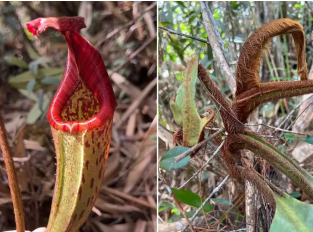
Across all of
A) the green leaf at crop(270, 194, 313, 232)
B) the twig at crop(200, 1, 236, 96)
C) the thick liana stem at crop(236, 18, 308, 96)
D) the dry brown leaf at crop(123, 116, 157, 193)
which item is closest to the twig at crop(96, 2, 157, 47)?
the dry brown leaf at crop(123, 116, 157, 193)

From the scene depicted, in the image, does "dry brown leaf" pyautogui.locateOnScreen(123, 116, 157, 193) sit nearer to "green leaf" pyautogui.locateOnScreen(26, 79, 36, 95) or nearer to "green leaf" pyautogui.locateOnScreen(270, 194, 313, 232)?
"green leaf" pyautogui.locateOnScreen(26, 79, 36, 95)

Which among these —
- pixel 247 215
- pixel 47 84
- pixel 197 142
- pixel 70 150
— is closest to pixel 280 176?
pixel 247 215

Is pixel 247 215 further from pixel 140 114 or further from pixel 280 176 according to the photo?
pixel 140 114

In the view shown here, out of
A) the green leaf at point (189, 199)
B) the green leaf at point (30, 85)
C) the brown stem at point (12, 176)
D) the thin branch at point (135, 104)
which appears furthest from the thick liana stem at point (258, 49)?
the green leaf at point (30, 85)

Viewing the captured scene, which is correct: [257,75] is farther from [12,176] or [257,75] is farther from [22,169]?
[22,169]

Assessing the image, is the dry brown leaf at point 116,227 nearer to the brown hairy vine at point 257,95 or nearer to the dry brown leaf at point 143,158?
the dry brown leaf at point 143,158

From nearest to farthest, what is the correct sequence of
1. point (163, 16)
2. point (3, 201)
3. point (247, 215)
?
1. point (247, 215)
2. point (3, 201)
3. point (163, 16)
